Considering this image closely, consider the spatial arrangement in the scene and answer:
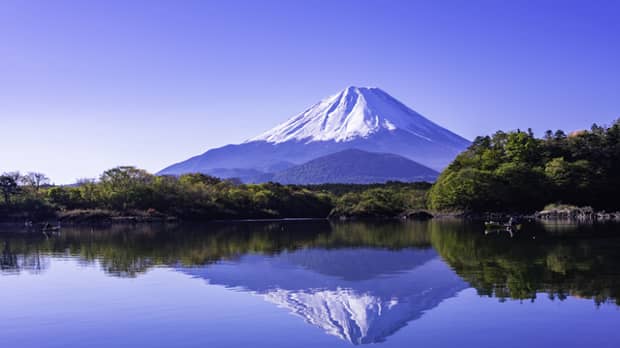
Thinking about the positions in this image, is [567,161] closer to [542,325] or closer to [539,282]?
[539,282]

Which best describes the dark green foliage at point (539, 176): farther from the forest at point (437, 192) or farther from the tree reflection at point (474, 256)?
the tree reflection at point (474, 256)

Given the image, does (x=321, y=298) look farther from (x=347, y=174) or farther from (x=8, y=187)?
(x=347, y=174)

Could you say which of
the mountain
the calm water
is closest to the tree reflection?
the calm water

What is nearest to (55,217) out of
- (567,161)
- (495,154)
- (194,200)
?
(194,200)

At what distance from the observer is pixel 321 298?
12469 mm

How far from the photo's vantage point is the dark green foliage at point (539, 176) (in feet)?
167

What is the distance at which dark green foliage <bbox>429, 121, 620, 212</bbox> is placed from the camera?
5094cm

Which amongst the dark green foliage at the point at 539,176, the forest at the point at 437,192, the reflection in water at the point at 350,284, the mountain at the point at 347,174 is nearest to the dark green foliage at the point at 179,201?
the forest at the point at 437,192

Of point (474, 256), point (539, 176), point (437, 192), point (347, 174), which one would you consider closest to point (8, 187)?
point (437, 192)

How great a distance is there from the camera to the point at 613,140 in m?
53.4

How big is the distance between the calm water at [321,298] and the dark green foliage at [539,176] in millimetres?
30549

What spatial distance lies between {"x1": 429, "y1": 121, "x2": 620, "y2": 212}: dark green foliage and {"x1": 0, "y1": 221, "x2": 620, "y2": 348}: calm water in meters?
30.5

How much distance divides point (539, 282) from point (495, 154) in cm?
4508

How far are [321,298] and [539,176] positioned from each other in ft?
141
